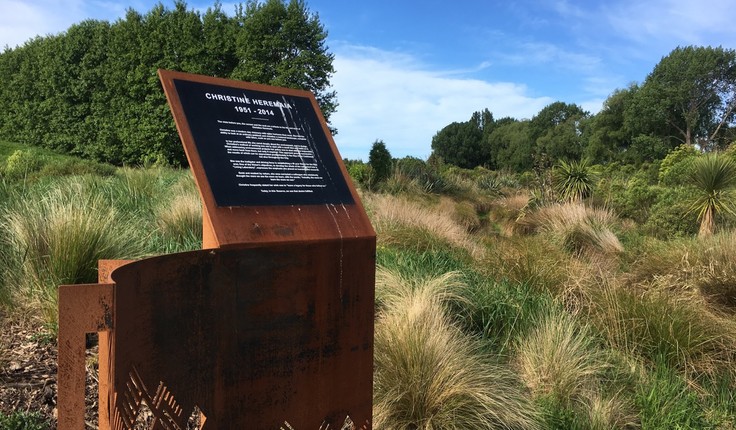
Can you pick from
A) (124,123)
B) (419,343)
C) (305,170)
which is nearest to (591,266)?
(419,343)

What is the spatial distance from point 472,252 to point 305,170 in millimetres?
6105

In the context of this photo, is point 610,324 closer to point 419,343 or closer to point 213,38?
point 419,343

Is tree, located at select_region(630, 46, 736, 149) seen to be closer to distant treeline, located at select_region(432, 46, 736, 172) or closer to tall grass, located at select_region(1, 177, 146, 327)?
distant treeline, located at select_region(432, 46, 736, 172)

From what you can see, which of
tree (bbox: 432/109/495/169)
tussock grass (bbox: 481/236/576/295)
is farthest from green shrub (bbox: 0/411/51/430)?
tree (bbox: 432/109/495/169)

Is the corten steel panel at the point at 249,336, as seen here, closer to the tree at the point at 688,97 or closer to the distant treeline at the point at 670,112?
the distant treeline at the point at 670,112

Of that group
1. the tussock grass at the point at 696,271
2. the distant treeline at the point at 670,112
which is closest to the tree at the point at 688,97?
the distant treeline at the point at 670,112

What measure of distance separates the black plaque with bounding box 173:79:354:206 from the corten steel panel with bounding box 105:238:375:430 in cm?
31

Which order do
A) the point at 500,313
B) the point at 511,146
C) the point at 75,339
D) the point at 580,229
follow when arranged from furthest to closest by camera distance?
the point at 511,146
the point at 580,229
the point at 500,313
the point at 75,339

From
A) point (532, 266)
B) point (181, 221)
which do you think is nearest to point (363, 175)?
point (181, 221)

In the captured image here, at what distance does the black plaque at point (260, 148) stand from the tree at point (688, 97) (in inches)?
1941

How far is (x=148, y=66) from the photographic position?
21969 mm

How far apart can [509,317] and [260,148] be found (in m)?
3.44

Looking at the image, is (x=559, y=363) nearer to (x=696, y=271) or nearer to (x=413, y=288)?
(x=413, y=288)

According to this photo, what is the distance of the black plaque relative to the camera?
2463 mm
